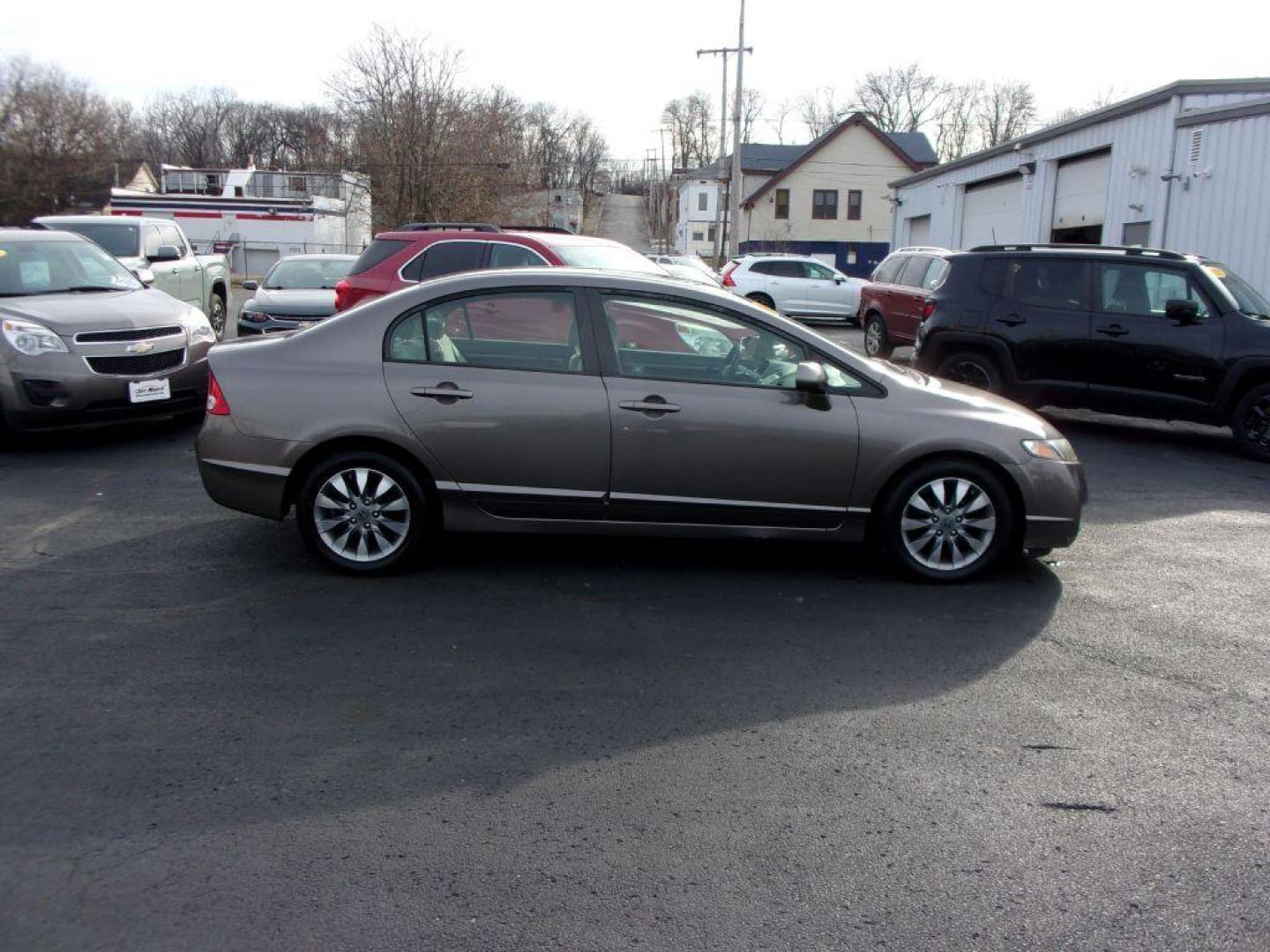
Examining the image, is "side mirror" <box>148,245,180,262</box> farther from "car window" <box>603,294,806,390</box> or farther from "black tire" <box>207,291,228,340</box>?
"car window" <box>603,294,806,390</box>

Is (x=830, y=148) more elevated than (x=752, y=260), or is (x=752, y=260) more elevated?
(x=830, y=148)

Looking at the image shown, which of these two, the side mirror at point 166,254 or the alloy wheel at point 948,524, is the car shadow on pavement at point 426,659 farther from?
→ the side mirror at point 166,254

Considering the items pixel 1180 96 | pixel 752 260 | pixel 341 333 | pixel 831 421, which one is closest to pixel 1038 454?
pixel 831 421

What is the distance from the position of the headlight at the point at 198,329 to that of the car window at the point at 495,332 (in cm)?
451

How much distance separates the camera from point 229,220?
5297 cm

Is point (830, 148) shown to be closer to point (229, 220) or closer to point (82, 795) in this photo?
point (229, 220)

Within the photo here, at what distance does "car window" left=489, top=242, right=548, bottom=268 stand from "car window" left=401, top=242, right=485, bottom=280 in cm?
11

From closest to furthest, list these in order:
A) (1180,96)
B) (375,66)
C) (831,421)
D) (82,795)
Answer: (82,795) → (831,421) → (1180,96) → (375,66)

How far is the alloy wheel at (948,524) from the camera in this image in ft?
19.4

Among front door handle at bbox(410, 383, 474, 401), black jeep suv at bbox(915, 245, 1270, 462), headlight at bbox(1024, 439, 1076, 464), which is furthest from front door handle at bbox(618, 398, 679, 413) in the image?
black jeep suv at bbox(915, 245, 1270, 462)

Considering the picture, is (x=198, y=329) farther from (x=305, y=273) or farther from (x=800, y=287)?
(x=800, y=287)

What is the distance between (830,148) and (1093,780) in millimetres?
63820

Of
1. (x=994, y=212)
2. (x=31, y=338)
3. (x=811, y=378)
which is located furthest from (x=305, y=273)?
(x=994, y=212)

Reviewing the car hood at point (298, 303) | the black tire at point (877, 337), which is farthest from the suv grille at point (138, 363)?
the black tire at point (877, 337)
